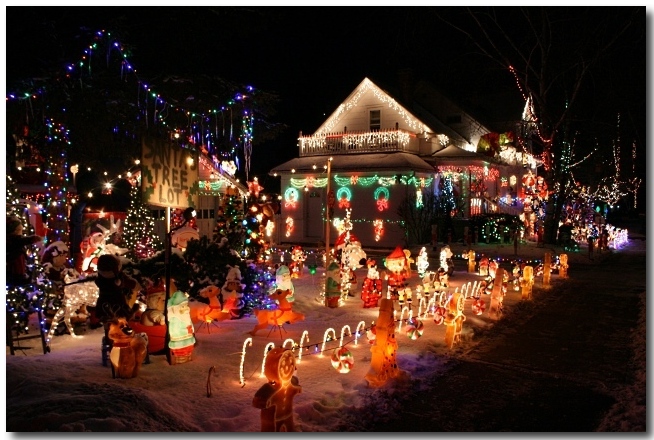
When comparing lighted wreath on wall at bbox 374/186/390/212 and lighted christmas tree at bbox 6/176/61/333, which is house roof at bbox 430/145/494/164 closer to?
lighted wreath on wall at bbox 374/186/390/212

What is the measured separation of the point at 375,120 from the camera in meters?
29.8

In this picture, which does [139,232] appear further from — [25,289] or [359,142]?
[359,142]

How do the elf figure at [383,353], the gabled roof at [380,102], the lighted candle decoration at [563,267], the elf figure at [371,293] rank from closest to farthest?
the elf figure at [383,353]
the elf figure at [371,293]
the lighted candle decoration at [563,267]
the gabled roof at [380,102]

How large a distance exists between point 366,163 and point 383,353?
20.6 metres

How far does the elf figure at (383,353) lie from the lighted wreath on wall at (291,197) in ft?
73.5

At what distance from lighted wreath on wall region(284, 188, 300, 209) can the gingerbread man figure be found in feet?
79.0

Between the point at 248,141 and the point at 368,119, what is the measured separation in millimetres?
16418

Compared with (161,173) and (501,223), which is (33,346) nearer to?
(161,173)

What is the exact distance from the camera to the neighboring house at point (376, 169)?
26688 millimetres

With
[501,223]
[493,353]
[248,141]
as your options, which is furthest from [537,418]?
[501,223]

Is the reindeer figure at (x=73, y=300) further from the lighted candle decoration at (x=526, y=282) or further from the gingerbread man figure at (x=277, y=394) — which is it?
the lighted candle decoration at (x=526, y=282)

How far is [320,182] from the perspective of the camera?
2794 cm

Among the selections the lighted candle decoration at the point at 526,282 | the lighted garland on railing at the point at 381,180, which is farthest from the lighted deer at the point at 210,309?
the lighted garland on railing at the point at 381,180

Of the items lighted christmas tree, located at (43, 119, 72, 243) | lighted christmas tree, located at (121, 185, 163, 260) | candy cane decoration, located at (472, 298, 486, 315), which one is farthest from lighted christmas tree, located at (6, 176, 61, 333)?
candy cane decoration, located at (472, 298, 486, 315)
